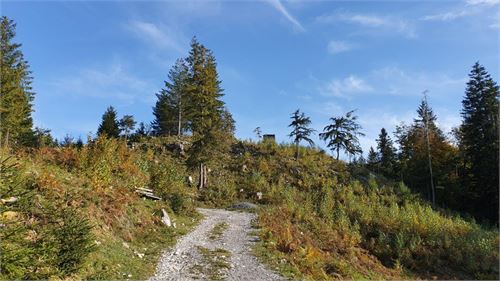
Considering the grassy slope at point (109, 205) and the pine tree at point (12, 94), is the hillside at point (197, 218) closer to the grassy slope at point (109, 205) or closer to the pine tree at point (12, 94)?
the grassy slope at point (109, 205)

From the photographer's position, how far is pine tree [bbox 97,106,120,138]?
4708 centimetres

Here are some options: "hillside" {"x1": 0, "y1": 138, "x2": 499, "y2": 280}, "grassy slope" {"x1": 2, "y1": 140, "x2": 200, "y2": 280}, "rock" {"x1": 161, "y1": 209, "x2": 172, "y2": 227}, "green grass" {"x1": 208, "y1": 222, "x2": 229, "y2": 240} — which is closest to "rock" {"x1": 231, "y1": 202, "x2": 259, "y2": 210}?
"hillside" {"x1": 0, "y1": 138, "x2": 499, "y2": 280}

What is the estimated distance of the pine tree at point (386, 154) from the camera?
51.4m

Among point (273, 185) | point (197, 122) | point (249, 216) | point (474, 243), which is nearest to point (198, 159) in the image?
point (197, 122)

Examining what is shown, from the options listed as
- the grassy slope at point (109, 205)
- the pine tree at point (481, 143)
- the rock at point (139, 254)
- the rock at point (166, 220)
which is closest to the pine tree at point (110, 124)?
the grassy slope at point (109, 205)

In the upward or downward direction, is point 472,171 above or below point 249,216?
above

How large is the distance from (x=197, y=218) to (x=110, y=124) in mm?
30462

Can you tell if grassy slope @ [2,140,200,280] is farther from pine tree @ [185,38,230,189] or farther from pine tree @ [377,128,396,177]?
pine tree @ [377,128,396,177]

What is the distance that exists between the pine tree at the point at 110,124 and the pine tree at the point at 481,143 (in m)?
40.7

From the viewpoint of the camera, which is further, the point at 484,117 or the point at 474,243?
the point at 484,117

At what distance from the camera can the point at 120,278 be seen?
10.6 metres

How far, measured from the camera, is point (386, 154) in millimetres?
53562

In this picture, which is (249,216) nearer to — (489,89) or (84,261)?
(84,261)

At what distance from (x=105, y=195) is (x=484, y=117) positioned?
38349 millimetres
